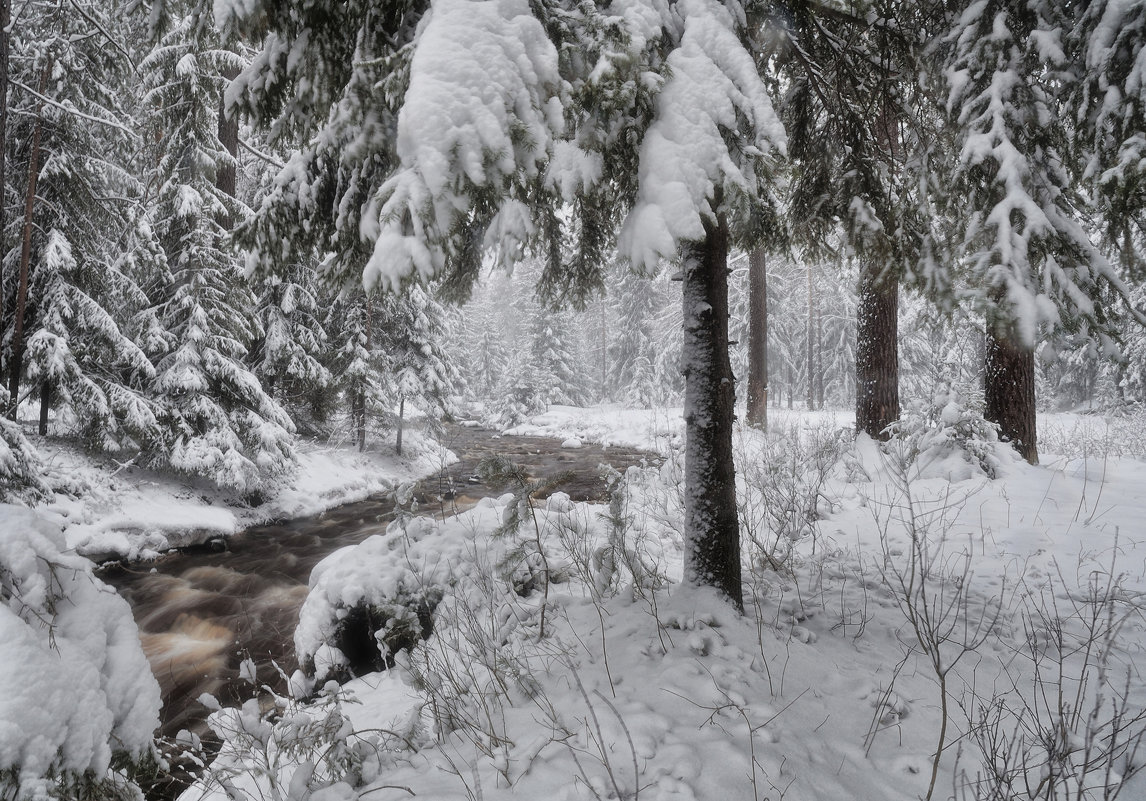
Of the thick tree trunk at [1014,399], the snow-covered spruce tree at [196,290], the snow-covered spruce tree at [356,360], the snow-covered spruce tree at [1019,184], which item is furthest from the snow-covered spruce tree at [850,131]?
the snow-covered spruce tree at [356,360]

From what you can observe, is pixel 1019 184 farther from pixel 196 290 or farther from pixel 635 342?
pixel 635 342

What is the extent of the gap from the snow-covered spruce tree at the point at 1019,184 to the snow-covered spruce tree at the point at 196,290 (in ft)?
31.8

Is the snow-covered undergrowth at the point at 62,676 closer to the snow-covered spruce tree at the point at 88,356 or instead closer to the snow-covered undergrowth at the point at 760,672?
the snow-covered undergrowth at the point at 760,672

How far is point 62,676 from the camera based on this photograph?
5.90 ft

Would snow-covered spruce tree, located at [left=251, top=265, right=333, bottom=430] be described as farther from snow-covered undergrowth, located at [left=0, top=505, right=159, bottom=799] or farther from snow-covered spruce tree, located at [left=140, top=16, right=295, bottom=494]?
snow-covered undergrowth, located at [left=0, top=505, right=159, bottom=799]

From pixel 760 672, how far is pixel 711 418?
141 centimetres

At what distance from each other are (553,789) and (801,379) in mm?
34534

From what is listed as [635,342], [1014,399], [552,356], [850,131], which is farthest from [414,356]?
[635,342]

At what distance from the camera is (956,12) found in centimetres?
377

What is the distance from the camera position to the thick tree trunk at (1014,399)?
575 cm

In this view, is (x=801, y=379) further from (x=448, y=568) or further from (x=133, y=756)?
(x=133, y=756)

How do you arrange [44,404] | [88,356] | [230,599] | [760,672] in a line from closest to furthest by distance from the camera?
[760,672] → [230,599] → [88,356] → [44,404]

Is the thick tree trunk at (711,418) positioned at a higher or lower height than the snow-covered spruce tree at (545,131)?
lower

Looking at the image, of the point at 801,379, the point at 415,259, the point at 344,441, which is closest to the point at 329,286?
the point at 415,259
